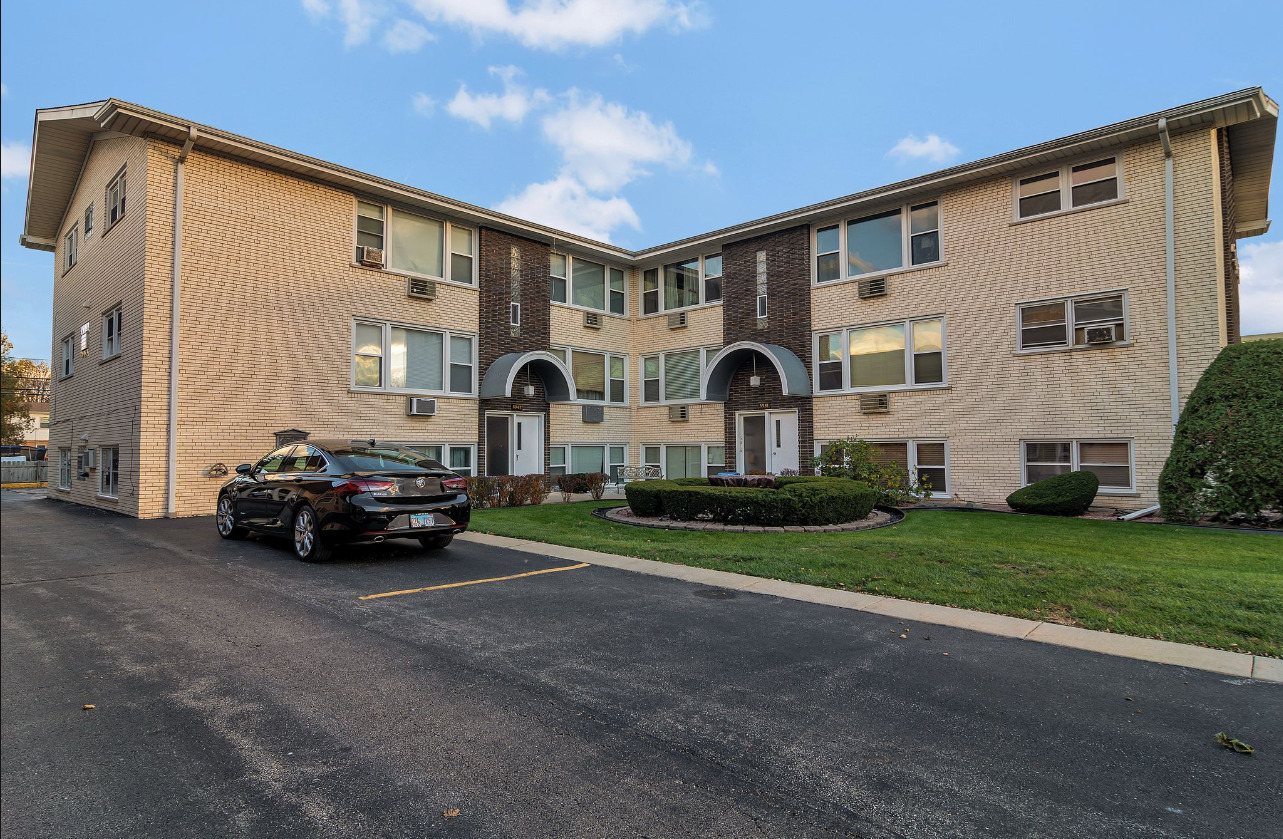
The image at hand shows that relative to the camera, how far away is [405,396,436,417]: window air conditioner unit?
16.3 meters

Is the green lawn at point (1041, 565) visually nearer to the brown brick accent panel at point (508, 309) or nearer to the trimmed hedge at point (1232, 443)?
the trimmed hedge at point (1232, 443)

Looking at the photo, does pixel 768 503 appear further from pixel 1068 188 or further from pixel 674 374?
pixel 674 374

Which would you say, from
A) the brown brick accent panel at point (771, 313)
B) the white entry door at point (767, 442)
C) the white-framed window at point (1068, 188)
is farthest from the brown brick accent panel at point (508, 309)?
the white-framed window at point (1068, 188)

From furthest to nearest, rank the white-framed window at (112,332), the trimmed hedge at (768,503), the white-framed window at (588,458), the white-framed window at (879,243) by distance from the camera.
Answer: the white-framed window at (588,458)
the white-framed window at (879,243)
the white-framed window at (112,332)
the trimmed hedge at (768,503)

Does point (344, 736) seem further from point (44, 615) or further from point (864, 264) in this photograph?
point (864, 264)

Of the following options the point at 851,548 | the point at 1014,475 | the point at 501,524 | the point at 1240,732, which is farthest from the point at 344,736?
the point at 1014,475

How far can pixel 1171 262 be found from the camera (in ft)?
42.3

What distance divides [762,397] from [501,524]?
945 centimetres

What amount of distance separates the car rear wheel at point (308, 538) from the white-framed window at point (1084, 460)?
13485 mm

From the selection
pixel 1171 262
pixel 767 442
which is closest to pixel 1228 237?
pixel 1171 262

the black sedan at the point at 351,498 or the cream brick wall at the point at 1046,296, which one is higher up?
the cream brick wall at the point at 1046,296

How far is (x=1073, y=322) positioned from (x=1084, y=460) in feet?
9.32

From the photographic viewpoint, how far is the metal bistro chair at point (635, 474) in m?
20.6

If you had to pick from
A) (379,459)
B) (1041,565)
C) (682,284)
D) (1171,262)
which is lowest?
(1041,565)
